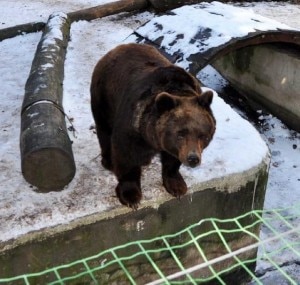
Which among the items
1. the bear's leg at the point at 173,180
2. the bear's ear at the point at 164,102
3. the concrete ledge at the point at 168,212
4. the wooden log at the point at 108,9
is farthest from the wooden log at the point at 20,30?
the bear's ear at the point at 164,102

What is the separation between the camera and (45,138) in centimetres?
384

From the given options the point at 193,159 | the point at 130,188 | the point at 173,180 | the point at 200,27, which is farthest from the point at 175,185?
the point at 200,27

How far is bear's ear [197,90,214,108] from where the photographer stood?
3.15 m

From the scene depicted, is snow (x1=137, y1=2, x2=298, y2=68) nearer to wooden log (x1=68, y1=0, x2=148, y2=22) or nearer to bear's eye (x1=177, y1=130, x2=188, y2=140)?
wooden log (x1=68, y1=0, x2=148, y2=22)

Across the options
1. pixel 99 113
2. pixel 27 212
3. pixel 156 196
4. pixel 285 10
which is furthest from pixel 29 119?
pixel 285 10

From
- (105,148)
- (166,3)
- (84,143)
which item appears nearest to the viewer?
(105,148)

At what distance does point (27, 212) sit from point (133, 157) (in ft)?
2.76

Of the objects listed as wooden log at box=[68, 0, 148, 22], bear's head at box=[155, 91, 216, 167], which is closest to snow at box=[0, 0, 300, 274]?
wooden log at box=[68, 0, 148, 22]

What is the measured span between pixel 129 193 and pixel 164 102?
0.89 meters

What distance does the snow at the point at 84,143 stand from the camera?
375 cm

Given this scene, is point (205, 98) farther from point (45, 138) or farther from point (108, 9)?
point (108, 9)

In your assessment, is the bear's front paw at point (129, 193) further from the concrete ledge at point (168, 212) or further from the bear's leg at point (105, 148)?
the bear's leg at point (105, 148)

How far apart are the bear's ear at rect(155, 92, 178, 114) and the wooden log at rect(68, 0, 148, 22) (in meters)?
5.79

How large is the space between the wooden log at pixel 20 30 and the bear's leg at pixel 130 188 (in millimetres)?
4915
